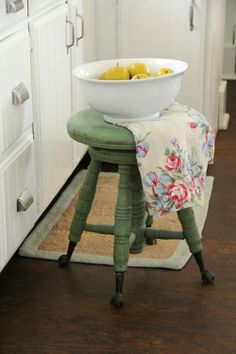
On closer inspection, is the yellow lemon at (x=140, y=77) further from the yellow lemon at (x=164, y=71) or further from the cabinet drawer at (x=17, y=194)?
the cabinet drawer at (x=17, y=194)

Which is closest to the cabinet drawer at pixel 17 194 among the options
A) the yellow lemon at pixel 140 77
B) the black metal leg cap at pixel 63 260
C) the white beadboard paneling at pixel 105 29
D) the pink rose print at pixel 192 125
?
the black metal leg cap at pixel 63 260

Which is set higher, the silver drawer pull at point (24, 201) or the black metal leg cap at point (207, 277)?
the silver drawer pull at point (24, 201)

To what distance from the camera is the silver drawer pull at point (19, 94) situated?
6.83 ft

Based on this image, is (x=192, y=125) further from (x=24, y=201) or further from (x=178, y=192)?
(x=24, y=201)

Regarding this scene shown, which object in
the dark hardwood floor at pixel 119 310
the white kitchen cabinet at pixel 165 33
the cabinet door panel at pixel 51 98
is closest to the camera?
the dark hardwood floor at pixel 119 310

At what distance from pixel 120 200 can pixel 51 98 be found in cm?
51

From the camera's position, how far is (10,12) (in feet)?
6.68

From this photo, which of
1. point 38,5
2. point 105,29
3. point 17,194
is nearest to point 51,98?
point 38,5

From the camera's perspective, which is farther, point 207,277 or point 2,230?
point 207,277

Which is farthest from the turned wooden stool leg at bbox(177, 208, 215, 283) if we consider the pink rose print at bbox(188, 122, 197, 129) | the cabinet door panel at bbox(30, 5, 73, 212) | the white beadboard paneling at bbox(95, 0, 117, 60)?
the white beadboard paneling at bbox(95, 0, 117, 60)

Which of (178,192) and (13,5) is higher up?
(13,5)

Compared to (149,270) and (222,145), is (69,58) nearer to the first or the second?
(149,270)

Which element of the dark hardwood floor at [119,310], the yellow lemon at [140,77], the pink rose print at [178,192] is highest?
the yellow lemon at [140,77]

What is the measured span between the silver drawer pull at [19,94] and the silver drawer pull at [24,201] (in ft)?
0.91
